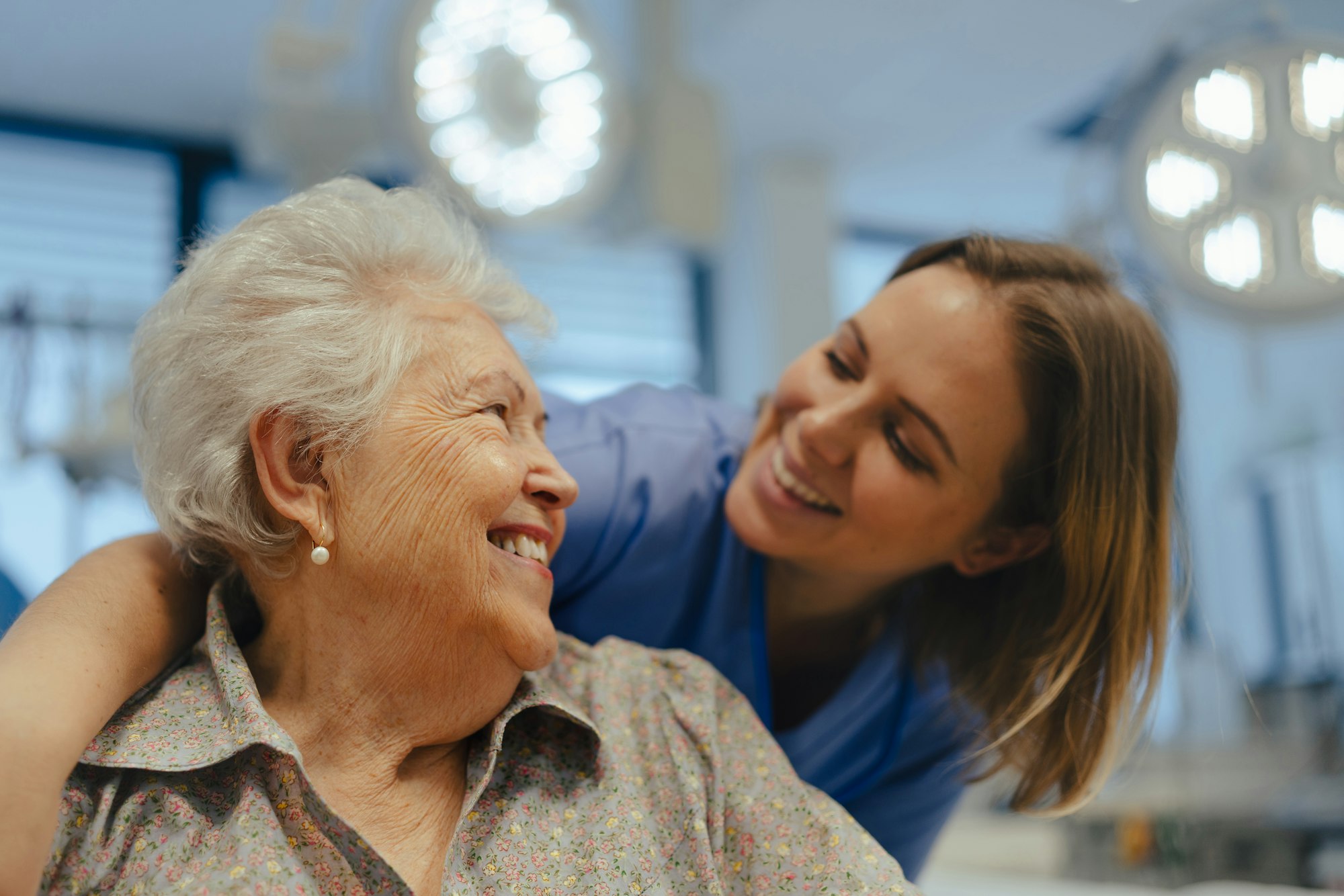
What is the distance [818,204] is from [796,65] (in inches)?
29.4

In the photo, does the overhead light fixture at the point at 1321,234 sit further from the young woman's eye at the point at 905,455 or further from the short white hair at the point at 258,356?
the short white hair at the point at 258,356

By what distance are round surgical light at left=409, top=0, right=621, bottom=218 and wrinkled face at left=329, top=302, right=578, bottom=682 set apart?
3.42 feet

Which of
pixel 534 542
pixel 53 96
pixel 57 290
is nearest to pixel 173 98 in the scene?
pixel 53 96

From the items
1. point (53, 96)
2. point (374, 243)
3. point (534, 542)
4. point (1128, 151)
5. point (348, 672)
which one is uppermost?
point (53, 96)

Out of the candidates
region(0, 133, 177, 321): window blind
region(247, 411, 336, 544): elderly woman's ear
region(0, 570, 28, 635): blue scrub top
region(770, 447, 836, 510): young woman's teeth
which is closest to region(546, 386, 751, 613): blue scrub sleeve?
region(770, 447, 836, 510): young woman's teeth

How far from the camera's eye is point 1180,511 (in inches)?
55.1

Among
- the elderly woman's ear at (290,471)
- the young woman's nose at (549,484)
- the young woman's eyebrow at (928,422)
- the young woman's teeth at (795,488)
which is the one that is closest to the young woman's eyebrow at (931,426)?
the young woman's eyebrow at (928,422)

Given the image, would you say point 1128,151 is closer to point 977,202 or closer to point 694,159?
point 694,159

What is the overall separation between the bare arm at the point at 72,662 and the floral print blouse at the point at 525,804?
5 centimetres

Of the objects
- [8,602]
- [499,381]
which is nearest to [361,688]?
[499,381]

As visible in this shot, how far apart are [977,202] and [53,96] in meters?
3.43

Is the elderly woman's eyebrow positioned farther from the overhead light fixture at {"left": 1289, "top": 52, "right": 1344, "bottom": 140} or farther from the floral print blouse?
the overhead light fixture at {"left": 1289, "top": 52, "right": 1344, "bottom": 140}

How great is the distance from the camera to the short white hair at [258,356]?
1019 mm

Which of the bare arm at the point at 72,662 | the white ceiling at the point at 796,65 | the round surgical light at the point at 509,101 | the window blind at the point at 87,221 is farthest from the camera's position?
the window blind at the point at 87,221
